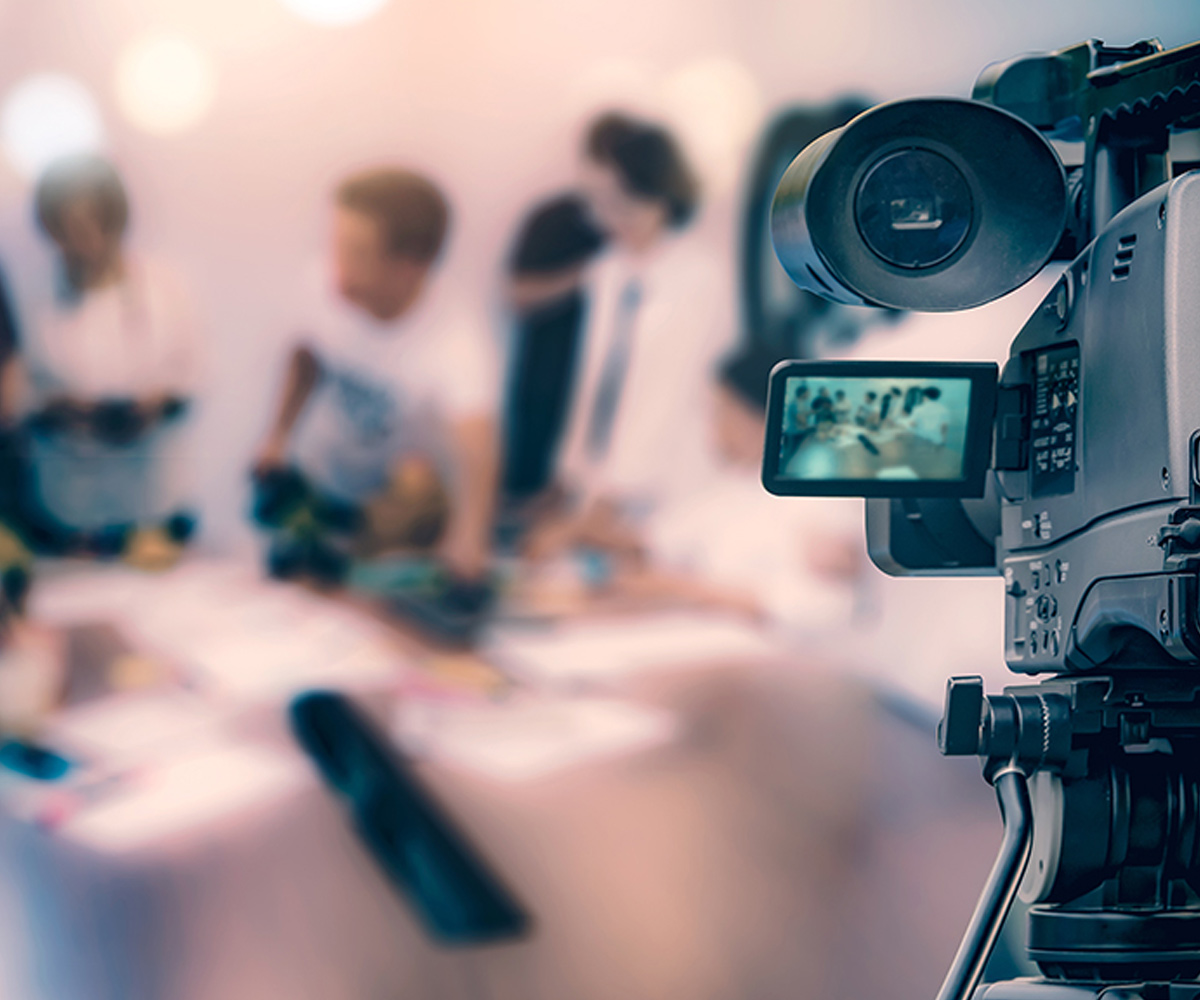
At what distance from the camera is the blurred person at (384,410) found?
2.22m

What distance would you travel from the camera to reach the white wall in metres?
2.12

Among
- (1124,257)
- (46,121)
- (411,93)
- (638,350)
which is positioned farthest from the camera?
(638,350)

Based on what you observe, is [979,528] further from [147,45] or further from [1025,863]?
[147,45]

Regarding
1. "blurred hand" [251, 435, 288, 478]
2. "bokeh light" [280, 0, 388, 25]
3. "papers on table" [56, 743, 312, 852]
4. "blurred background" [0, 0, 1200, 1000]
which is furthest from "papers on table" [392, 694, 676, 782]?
"bokeh light" [280, 0, 388, 25]

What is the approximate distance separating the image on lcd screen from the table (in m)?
1.49

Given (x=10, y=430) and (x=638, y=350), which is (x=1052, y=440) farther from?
(x=10, y=430)

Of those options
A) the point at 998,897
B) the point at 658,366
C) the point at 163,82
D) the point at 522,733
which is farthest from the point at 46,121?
the point at 998,897

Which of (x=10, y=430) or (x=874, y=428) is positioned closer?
(x=874, y=428)

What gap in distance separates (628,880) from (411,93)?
153 centimetres

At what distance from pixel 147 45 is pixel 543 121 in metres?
0.72

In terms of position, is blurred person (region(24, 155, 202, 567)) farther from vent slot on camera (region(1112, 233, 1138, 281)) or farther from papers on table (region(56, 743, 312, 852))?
vent slot on camera (region(1112, 233, 1138, 281))

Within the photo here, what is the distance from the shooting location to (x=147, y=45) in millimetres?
2100

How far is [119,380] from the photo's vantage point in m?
2.17

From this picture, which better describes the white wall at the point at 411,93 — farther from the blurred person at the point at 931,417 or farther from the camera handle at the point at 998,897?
the camera handle at the point at 998,897
